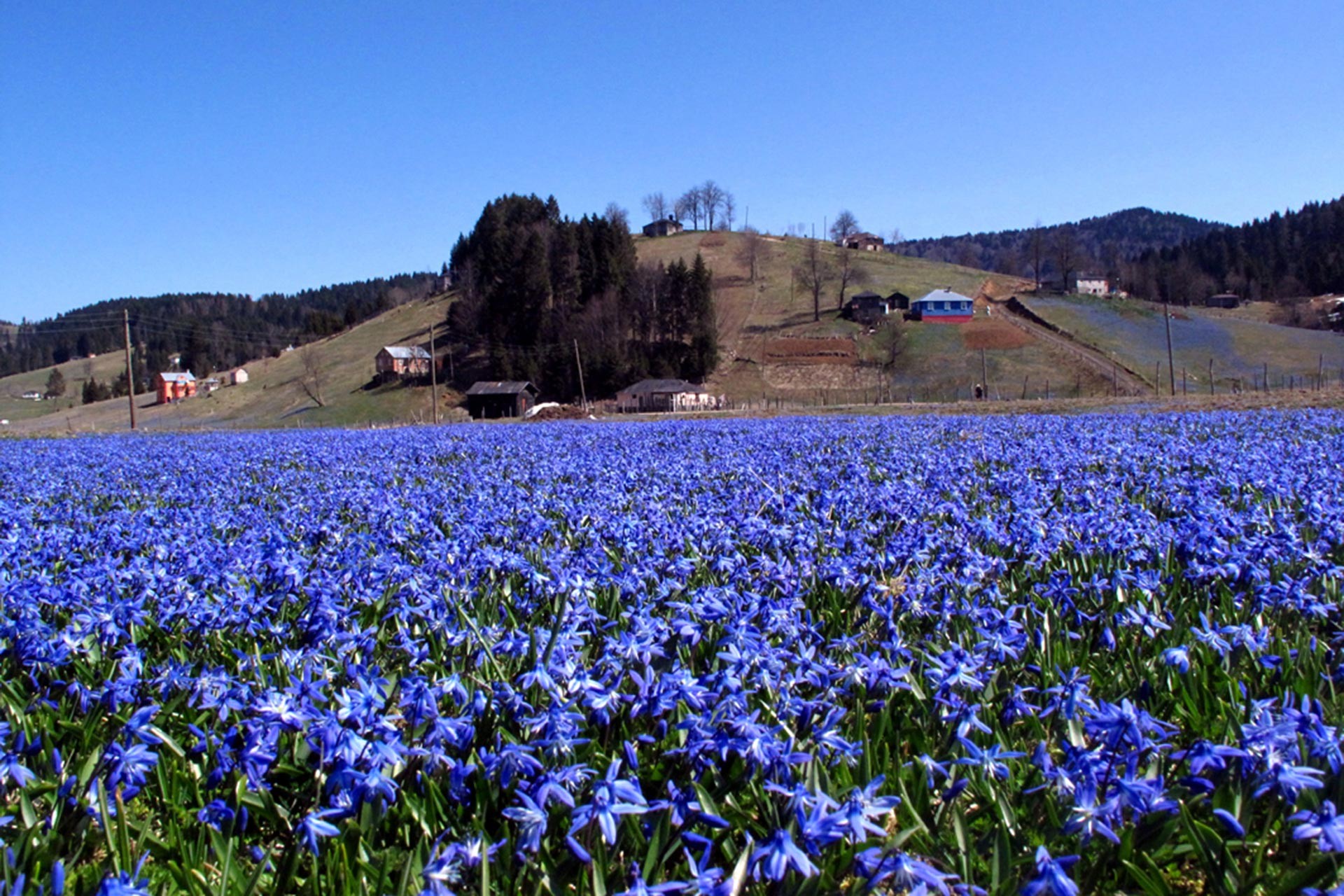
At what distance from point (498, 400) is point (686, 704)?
268ft

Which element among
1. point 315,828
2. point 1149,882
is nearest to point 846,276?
point 1149,882

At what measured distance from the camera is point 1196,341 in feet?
282

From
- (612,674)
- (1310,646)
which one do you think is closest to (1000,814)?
(612,674)

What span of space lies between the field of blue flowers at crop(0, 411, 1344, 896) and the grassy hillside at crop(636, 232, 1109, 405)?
64.8 m

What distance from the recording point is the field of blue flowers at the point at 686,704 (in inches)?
89.0

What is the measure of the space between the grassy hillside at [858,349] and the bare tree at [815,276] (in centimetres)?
113

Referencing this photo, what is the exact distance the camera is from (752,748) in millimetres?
2375

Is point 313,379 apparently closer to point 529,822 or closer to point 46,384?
point 529,822

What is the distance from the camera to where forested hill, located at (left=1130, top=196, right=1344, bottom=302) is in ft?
450

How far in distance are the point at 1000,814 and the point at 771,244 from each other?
5888 inches

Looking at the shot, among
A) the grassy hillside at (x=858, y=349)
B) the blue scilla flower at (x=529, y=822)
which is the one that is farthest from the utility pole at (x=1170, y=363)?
the blue scilla flower at (x=529, y=822)

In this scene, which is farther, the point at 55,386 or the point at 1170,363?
the point at 55,386

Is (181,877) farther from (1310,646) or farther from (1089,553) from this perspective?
(1089,553)

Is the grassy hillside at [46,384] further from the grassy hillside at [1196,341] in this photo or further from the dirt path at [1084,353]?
the grassy hillside at [1196,341]
